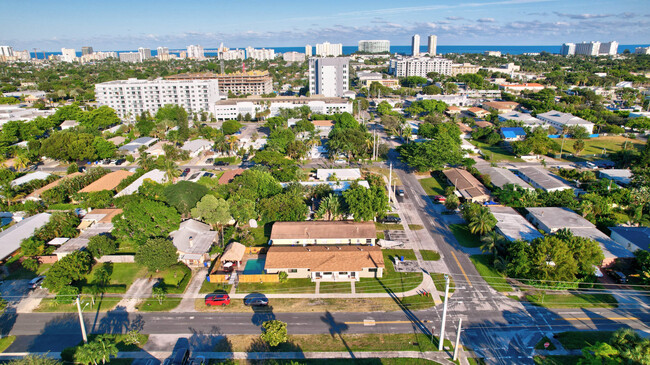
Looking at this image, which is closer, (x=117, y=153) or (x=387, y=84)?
(x=117, y=153)

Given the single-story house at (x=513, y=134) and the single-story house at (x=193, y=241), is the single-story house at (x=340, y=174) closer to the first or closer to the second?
the single-story house at (x=193, y=241)

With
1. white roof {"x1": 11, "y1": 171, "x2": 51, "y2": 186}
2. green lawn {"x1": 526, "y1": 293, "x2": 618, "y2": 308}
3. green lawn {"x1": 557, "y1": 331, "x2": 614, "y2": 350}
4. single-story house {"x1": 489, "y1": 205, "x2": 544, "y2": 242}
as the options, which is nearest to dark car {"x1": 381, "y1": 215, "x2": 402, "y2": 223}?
single-story house {"x1": 489, "y1": 205, "x2": 544, "y2": 242}

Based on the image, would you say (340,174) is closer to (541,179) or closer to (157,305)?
(541,179)

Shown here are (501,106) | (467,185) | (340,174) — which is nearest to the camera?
(467,185)

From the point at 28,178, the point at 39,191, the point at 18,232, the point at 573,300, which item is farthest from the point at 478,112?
the point at 18,232

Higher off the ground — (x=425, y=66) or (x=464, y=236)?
(x=425, y=66)

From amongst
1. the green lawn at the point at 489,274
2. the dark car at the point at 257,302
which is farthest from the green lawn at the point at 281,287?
the green lawn at the point at 489,274

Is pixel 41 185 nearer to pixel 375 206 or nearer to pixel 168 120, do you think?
pixel 168 120

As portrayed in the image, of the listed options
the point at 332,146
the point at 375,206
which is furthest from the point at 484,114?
the point at 375,206
